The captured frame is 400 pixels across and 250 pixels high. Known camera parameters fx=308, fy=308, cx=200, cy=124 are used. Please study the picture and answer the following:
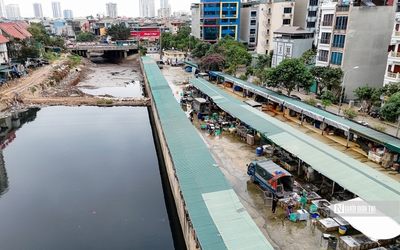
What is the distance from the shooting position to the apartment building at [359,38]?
4275cm

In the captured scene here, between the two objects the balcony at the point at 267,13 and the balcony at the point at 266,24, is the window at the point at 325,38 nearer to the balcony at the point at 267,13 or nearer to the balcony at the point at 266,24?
the balcony at the point at 266,24

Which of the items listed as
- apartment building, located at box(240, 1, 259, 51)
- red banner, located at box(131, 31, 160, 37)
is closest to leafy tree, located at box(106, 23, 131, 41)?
red banner, located at box(131, 31, 160, 37)

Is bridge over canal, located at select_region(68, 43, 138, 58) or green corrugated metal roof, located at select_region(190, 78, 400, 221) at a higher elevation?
bridge over canal, located at select_region(68, 43, 138, 58)

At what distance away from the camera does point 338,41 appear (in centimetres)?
4481

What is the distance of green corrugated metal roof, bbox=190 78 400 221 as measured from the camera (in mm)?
18922

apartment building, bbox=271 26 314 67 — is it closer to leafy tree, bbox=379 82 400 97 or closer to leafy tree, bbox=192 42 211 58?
leafy tree, bbox=192 42 211 58

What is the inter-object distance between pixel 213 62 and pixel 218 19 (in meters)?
39.9

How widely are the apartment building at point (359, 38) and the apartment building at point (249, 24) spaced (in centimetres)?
5692

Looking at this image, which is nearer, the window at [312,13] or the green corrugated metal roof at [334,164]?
the green corrugated metal roof at [334,164]

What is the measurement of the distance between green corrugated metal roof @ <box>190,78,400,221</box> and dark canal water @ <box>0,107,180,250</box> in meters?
11.3

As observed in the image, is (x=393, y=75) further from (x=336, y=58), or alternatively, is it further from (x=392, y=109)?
(x=392, y=109)

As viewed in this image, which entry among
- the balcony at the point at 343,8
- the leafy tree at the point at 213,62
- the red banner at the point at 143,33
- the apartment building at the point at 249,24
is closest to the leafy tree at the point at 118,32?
the red banner at the point at 143,33

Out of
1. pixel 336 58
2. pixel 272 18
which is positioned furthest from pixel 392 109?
pixel 272 18

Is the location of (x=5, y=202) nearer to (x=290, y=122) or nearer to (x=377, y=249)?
(x=377, y=249)
